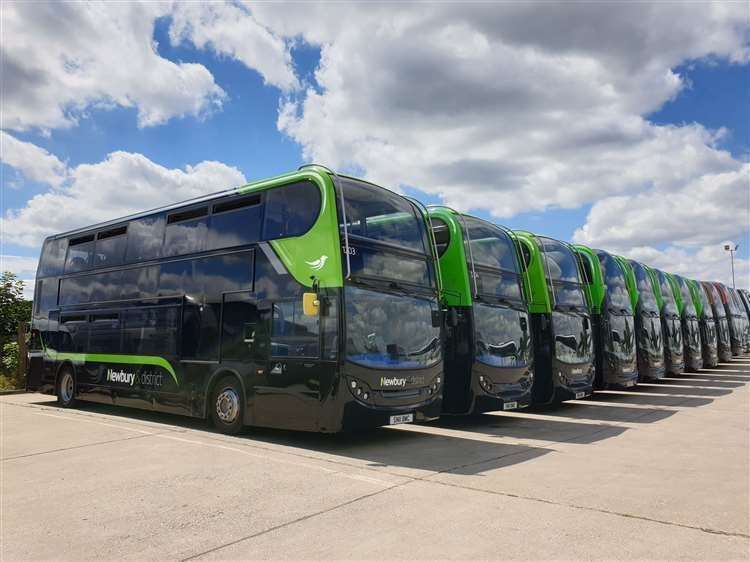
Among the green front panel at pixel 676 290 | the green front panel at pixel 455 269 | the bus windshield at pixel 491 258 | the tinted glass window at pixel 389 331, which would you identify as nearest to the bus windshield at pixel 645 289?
the green front panel at pixel 676 290

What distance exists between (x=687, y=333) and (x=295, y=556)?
20.8 m

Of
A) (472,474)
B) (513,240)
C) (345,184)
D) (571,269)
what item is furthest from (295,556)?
(571,269)

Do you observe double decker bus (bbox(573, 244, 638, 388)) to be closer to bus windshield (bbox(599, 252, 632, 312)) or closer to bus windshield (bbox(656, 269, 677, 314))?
bus windshield (bbox(599, 252, 632, 312))

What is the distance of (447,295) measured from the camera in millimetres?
10859

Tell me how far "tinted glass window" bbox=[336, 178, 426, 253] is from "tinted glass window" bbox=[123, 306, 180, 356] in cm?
416

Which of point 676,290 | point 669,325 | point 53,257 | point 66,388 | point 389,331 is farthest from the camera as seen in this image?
point 676,290

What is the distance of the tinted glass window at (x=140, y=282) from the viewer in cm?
1162

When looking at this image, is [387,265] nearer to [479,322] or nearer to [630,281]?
[479,322]

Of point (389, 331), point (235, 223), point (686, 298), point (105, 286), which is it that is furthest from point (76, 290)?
point (686, 298)

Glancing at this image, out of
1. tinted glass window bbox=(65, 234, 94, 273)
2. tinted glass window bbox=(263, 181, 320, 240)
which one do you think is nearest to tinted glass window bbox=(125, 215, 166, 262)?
tinted glass window bbox=(65, 234, 94, 273)

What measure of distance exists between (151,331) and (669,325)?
15.6 metres

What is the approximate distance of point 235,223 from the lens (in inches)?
395

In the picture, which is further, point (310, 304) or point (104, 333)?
point (104, 333)

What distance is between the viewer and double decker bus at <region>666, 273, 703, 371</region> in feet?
70.5
